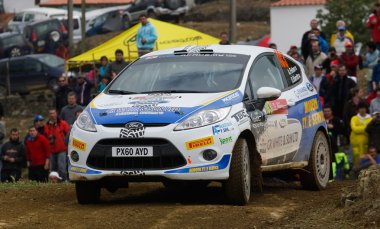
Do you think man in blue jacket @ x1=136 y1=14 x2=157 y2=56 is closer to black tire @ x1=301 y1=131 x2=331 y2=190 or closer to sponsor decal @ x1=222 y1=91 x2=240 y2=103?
black tire @ x1=301 y1=131 x2=331 y2=190

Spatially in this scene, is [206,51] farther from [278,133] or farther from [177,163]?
[177,163]

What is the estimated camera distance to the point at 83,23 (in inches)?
2008

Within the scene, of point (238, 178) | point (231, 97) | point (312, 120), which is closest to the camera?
point (238, 178)

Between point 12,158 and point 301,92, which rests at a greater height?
point 301,92

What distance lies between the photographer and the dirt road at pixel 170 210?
399 inches

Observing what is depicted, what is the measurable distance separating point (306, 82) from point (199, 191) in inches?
78.8

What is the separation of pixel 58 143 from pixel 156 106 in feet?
35.2

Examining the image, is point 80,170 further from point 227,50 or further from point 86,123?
point 227,50

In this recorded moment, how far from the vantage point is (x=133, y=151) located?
11109 millimetres

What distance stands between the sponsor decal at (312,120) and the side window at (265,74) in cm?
50

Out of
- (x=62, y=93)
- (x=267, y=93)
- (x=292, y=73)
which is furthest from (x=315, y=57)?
(x=267, y=93)

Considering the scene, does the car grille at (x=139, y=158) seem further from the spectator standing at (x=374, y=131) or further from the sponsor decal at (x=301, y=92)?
the spectator standing at (x=374, y=131)

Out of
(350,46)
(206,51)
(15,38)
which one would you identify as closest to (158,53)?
(206,51)

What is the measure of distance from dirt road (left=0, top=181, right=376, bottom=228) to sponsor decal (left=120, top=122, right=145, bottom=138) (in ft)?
2.31
